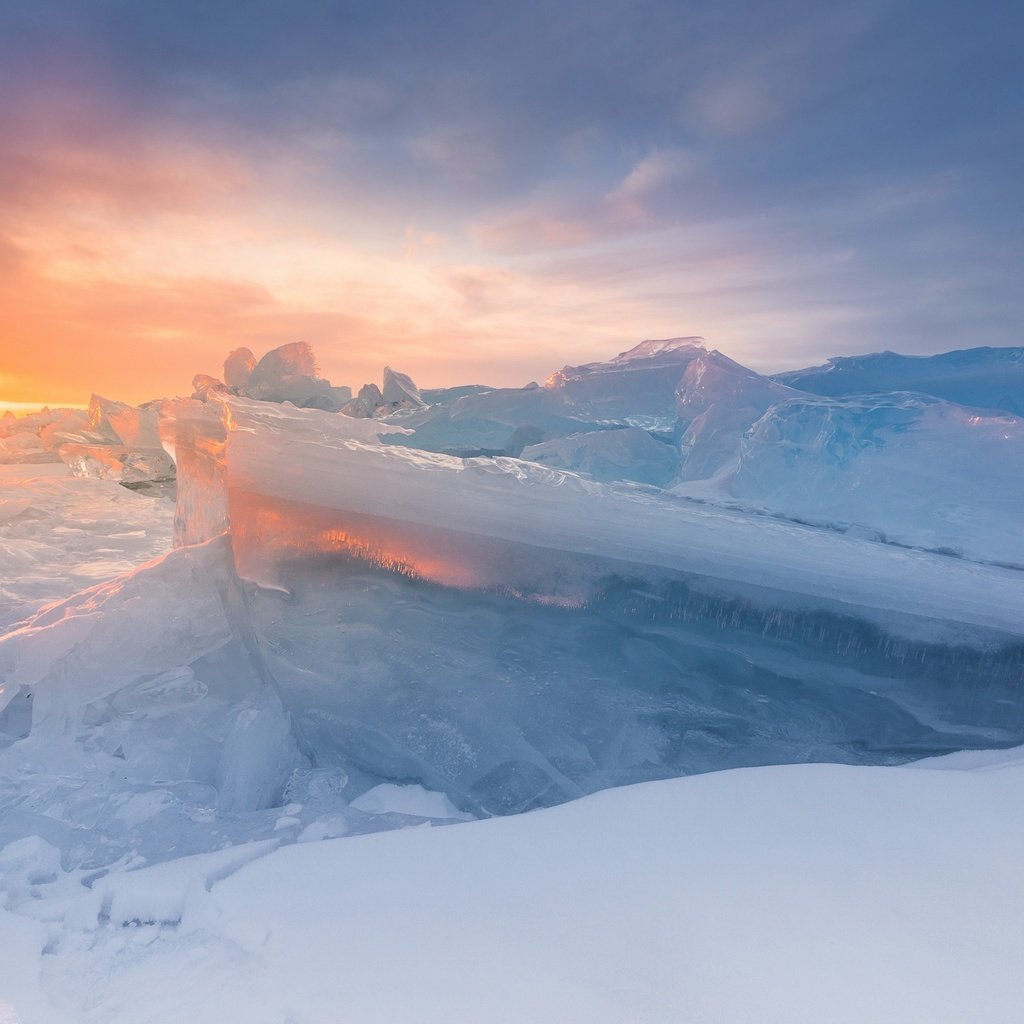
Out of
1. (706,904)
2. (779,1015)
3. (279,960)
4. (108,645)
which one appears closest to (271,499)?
(108,645)

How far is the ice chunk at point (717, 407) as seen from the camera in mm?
5461

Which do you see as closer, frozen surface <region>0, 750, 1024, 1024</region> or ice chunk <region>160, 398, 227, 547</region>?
frozen surface <region>0, 750, 1024, 1024</region>

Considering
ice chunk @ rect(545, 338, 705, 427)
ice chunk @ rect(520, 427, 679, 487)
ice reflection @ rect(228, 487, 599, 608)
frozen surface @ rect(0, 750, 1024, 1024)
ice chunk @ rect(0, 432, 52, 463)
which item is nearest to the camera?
frozen surface @ rect(0, 750, 1024, 1024)

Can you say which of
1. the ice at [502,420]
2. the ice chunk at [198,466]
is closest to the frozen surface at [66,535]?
the ice chunk at [198,466]

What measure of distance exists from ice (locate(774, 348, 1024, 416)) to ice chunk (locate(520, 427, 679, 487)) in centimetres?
151

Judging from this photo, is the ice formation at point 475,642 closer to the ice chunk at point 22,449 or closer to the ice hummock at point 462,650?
the ice hummock at point 462,650

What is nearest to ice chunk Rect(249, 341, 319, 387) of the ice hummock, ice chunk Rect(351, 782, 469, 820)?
the ice hummock

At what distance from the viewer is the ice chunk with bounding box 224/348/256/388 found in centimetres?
1797

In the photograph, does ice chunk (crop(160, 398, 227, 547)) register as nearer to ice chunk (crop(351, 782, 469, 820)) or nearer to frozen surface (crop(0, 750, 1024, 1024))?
ice chunk (crop(351, 782, 469, 820))

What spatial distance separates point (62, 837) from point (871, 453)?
4647mm

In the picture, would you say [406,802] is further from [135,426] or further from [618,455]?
[135,426]

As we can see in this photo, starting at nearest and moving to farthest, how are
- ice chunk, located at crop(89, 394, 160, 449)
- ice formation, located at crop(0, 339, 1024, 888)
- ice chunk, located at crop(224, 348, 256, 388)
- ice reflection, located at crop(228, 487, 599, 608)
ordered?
ice formation, located at crop(0, 339, 1024, 888) < ice reflection, located at crop(228, 487, 599, 608) < ice chunk, located at crop(89, 394, 160, 449) < ice chunk, located at crop(224, 348, 256, 388)

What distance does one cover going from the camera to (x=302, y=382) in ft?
55.3

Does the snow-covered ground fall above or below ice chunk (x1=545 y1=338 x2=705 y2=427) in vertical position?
below
